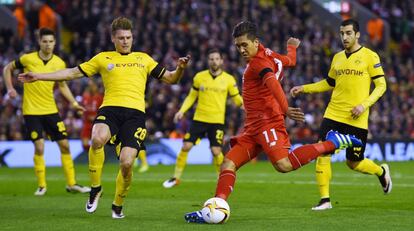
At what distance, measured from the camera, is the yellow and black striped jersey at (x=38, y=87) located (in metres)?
16.6

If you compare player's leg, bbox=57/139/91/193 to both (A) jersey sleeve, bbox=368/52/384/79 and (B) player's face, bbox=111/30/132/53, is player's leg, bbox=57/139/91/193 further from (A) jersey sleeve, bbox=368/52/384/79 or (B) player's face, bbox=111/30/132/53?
(A) jersey sleeve, bbox=368/52/384/79

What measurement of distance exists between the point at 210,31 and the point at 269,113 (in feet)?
76.6

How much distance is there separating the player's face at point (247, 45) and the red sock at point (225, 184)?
4.64ft

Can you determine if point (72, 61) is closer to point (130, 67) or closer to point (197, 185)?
point (197, 185)

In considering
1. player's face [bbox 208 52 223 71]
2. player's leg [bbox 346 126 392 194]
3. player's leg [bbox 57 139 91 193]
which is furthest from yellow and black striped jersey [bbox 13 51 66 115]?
player's leg [bbox 346 126 392 194]

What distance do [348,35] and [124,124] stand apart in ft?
11.5

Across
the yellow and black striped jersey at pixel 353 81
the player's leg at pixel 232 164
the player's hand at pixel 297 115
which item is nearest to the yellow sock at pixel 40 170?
the yellow and black striped jersey at pixel 353 81

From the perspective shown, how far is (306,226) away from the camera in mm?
10836

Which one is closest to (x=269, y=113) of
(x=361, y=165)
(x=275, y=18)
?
(x=361, y=165)

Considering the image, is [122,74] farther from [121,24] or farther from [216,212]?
[216,212]

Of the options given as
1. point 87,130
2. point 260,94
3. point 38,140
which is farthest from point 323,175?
point 87,130

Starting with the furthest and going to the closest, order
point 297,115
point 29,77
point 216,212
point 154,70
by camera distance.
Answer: point 154,70
point 29,77
point 216,212
point 297,115

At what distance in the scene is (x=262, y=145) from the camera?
451 inches

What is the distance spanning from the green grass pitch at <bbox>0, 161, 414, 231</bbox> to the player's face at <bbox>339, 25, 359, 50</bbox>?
2.30 m
